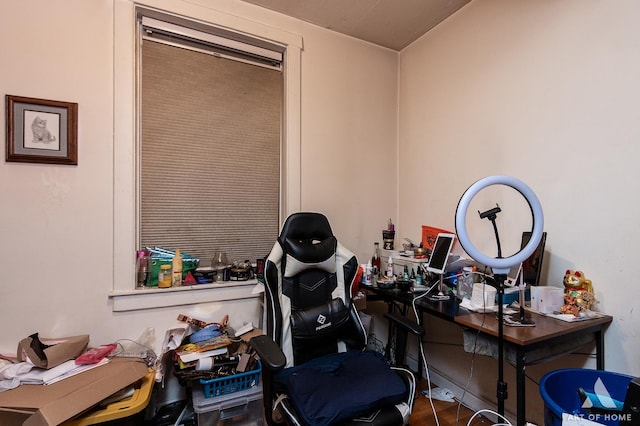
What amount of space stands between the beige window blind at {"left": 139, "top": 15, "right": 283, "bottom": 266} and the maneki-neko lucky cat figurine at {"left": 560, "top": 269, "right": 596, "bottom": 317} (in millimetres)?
1792

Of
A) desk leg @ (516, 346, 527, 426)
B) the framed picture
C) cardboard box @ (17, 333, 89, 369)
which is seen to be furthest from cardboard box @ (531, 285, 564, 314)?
the framed picture

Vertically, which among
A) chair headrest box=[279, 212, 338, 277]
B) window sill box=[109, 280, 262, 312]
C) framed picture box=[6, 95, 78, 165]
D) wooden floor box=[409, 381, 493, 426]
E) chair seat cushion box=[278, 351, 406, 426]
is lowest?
wooden floor box=[409, 381, 493, 426]

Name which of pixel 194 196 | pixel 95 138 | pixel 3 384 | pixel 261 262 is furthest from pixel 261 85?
pixel 3 384

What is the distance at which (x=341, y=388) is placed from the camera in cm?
127

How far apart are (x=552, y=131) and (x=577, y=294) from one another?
2.77 feet

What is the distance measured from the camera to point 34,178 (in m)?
1.67

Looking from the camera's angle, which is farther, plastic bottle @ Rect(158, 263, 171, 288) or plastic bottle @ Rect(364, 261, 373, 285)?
plastic bottle @ Rect(364, 261, 373, 285)

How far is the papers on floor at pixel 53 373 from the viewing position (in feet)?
4.58

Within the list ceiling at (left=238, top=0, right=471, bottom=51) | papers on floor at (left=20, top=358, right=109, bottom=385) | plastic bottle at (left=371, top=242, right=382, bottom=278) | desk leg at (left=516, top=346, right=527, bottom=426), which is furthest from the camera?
plastic bottle at (left=371, top=242, right=382, bottom=278)

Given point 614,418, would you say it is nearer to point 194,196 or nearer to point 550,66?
point 550,66

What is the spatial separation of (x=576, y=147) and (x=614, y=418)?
119cm

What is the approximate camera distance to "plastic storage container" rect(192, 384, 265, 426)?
1.63m

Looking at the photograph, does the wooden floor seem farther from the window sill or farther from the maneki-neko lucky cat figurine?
the window sill

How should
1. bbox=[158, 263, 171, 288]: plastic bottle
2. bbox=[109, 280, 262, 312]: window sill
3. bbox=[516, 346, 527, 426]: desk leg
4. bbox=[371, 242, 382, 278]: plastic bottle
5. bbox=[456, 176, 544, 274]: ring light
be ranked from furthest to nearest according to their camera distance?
bbox=[371, 242, 382, 278]: plastic bottle, bbox=[158, 263, 171, 288]: plastic bottle, bbox=[109, 280, 262, 312]: window sill, bbox=[516, 346, 527, 426]: desk leg, bbox=[456, 176, 544, 274]: ring light
